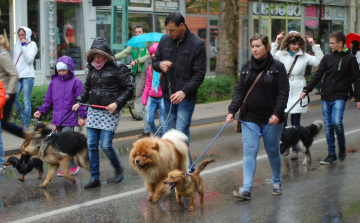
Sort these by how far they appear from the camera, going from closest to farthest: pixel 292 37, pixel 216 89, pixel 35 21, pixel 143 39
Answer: pixel 292 37
pixel 143 39
pixel 216 89
pixel 35 21

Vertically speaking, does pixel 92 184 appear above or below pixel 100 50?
below

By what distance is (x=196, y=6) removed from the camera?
22969mm

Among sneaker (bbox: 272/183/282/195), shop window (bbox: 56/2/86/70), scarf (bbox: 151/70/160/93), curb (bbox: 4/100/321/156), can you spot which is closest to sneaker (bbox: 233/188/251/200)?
sneaker (bbox: 272/183/282/195)

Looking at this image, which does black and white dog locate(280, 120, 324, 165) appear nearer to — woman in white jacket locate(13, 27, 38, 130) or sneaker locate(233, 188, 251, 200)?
sneaker locate(233, 188, 251, 200)

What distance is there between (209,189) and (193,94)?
1.20m

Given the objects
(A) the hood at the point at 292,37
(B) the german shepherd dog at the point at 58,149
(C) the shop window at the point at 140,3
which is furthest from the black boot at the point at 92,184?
(C) the shop window at the point at 140,3

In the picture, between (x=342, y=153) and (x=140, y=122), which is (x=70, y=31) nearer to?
(x=140, y=122)

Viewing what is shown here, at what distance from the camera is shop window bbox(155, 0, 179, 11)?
21.1m

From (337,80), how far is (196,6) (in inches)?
640

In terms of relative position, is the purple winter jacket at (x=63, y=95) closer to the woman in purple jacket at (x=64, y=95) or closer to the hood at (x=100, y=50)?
the woman in purple jacket at (x=64, y=95)

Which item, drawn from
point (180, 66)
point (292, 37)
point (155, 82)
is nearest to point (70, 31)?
point (155, 82)

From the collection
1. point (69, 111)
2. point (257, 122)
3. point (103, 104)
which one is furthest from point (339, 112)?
point (69, 111)

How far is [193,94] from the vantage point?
20.2 feet

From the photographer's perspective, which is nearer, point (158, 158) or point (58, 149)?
point (158, 158)
